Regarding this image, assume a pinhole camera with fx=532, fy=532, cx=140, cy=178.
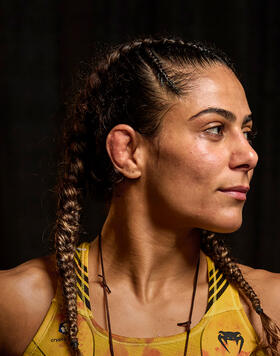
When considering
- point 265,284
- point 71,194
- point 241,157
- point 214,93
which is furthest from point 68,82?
point 265,284

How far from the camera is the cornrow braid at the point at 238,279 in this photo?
158 centimetres

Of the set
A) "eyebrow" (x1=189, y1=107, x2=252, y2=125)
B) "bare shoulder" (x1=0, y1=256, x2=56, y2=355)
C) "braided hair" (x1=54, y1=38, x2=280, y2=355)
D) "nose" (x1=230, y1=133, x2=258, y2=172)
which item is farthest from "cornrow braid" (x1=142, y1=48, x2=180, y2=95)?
"bare shoulder" (x1=0, y1=256, x2=56, y2=355)

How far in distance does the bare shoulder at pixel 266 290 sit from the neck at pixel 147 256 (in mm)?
161

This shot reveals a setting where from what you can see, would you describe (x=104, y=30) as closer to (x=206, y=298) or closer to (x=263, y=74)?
(x=263, y=74)

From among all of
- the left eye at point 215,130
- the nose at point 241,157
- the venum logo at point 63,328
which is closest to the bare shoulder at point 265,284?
the nose at point 241,157

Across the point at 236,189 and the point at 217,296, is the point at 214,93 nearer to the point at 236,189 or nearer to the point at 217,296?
the point at 236,189

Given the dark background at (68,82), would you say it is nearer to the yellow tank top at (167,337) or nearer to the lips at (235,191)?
the yellow tank top at (167,337)

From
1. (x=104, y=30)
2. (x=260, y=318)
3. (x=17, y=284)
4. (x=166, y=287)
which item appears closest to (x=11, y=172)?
(x=104, y=30)

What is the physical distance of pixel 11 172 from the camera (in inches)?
105

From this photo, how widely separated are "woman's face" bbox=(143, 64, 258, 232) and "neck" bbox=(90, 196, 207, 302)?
0.10 metres

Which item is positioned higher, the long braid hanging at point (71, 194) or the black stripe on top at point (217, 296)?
the long braid hanging at point (71, 194)

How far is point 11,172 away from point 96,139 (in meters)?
0.99

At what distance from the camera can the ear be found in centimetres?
169

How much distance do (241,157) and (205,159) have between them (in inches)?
4.2
